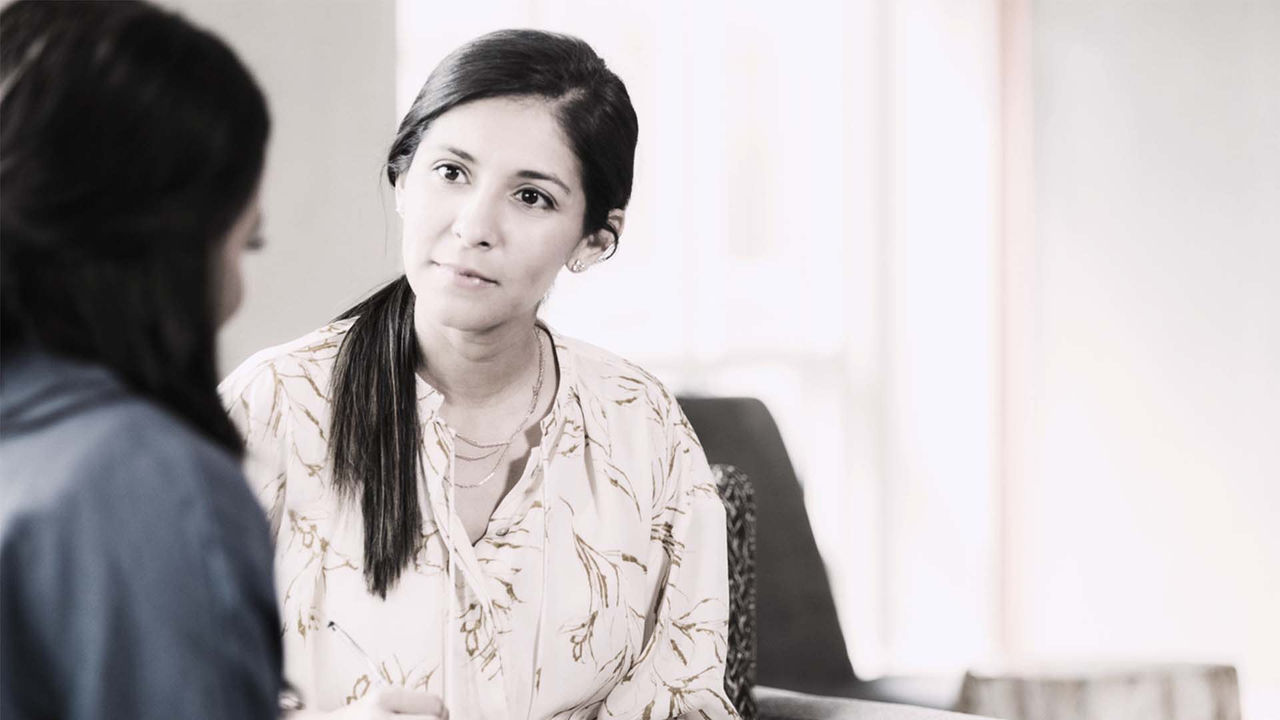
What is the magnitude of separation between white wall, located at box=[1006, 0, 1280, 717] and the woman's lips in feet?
8.12

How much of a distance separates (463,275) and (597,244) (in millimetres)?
213

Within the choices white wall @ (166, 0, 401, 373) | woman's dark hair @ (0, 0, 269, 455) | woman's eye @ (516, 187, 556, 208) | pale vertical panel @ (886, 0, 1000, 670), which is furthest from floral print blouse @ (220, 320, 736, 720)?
pale vertical panel @ (886, 0, 1000, 670)

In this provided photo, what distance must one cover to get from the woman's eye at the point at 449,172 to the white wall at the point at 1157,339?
2.46 meters

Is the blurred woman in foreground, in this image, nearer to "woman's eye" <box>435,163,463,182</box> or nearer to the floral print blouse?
the floral print blouse

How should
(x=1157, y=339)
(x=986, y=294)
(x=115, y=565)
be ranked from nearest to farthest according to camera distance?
1. (x=115, y=565)
2. (x=1157, y=339)
3. (x=986, y=294)

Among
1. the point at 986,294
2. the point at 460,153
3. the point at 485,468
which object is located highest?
the point at 460,153

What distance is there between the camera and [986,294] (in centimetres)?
350

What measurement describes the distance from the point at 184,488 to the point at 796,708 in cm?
125

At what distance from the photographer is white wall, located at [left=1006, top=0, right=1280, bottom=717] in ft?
10.7

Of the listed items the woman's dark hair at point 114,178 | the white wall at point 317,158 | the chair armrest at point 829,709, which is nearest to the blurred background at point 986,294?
the white wall at point 317,158

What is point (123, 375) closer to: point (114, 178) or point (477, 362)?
point (114, 178)

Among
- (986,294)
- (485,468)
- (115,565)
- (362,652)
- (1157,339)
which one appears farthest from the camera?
(986,294)

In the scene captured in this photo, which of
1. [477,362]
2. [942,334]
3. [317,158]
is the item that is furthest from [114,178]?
[942,334]

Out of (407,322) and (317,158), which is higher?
(317,158)
